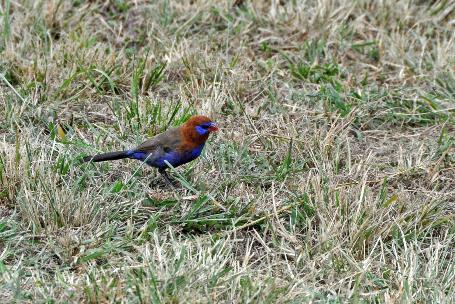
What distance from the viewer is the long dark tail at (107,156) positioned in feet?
16.4

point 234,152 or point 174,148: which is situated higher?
point 174,148

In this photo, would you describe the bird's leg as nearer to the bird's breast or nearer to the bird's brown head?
the bird's breast

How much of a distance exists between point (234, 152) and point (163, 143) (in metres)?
0.52

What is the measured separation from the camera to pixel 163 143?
16.7 ft

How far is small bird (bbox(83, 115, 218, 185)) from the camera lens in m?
5.01

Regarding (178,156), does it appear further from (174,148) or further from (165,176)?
(165,176)

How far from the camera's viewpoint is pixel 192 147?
16.5 feet

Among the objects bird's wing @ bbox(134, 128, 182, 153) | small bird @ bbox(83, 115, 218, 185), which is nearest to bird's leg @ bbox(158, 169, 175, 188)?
small bird @ bbox(83, 115, 218, 185)

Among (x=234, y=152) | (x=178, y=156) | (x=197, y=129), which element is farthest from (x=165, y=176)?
(x=234, y=152)

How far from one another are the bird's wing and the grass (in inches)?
5.7

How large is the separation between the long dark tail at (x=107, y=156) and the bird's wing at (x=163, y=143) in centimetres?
9

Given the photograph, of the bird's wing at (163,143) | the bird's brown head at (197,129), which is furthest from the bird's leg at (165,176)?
the bird's brown head at (197,129)

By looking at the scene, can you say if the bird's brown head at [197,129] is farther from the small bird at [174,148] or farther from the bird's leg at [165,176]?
the bird's leg at [165,176]

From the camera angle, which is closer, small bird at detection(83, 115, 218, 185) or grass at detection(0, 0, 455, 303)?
grass at detection(0, 0, 455, 303)
